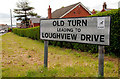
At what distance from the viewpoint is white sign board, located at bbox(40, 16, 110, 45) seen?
2.72m

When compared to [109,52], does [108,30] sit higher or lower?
higher

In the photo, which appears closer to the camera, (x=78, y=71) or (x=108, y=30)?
(x=108, y=30)

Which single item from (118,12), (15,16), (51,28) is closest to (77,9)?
(118,12)

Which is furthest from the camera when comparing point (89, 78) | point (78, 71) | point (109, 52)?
point (109, 52)

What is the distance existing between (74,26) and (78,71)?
1.71 metres

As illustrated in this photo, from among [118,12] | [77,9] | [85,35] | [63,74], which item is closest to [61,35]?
[85,35]

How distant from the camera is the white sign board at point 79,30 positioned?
2.72 meters

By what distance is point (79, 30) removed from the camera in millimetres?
3117

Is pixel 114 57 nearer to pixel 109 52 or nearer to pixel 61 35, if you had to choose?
pixel 109 52

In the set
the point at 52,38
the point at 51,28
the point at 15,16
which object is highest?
the point at 15,16

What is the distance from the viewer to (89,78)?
332cm

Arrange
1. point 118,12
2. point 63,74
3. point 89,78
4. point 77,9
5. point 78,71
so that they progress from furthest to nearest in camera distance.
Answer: point 77,9 < point 118,12 < point 78,71 < point 63,74 < point 89,78

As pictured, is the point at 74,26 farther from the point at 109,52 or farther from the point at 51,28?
the point at 109,52

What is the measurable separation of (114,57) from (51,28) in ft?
13.8
